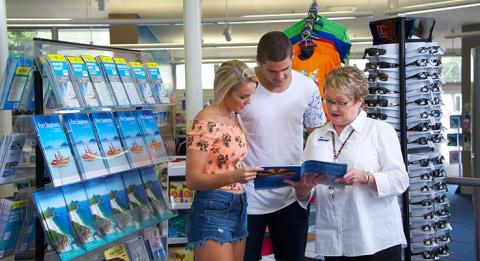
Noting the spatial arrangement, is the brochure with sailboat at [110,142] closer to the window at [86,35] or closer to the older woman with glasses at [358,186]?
the older woman with glasses at [358,186]

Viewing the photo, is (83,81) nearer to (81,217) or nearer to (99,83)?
(99,83)

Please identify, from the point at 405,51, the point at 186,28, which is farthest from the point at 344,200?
the point at 186,28

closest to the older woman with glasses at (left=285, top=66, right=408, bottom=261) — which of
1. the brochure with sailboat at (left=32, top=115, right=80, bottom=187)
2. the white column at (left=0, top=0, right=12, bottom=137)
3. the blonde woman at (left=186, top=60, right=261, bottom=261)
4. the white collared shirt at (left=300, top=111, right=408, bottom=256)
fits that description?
the white collared shirt at (left=300, top=111, right=408, bottom=256)

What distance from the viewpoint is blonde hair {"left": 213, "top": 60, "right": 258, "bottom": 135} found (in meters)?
2.71

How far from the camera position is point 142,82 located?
399 cm

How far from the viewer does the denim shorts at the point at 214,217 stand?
2.74 m

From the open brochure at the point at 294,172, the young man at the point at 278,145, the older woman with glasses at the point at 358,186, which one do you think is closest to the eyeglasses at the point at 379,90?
the young man at the point at 278,145

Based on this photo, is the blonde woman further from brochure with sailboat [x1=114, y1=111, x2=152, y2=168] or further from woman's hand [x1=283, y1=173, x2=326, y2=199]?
brochure with sailboat [x1=114, y1=111, x2=152, y2=168]

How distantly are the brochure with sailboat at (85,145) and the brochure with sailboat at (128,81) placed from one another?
0.38 m

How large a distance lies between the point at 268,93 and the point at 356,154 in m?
0.60

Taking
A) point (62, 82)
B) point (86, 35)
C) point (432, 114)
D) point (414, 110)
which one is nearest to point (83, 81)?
point (62, 82)

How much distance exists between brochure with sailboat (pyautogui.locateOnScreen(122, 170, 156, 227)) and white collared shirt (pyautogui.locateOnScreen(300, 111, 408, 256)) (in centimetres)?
159

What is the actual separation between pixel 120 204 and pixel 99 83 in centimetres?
80

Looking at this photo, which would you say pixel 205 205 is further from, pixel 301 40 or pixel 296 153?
pixel 301 40
